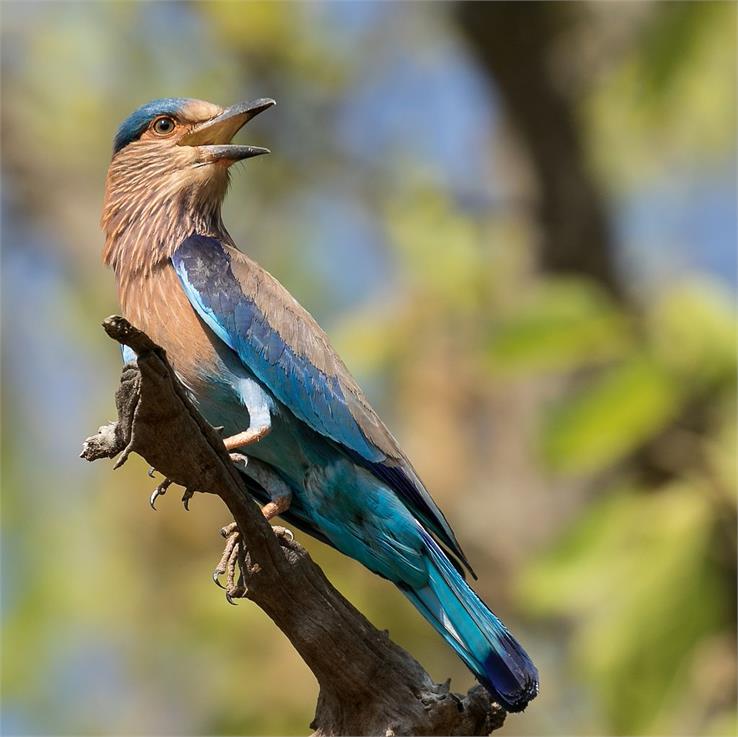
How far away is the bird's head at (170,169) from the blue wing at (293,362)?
Answer: 1.19ft

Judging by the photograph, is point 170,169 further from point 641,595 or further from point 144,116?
point 641,595

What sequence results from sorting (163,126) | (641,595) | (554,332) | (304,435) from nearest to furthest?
1. (304,435)
2. (163,126)
3. (641,595)
4. (554,332)

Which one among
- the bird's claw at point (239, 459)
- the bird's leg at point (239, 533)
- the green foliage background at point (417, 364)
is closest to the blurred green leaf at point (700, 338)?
the green foliage background at point (417, 364)

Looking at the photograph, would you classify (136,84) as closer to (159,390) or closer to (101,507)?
(101,507)

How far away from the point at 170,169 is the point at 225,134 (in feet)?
1.00

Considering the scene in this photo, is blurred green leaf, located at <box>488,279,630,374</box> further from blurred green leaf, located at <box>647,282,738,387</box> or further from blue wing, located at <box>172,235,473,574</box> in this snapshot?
blue wing, located at <box>172,235,473,574</box>

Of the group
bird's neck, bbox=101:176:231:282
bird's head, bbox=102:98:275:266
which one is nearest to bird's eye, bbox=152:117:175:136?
bird's head, bbox=102:98:275:266

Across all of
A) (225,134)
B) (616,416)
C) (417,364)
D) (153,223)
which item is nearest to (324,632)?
(153,223)

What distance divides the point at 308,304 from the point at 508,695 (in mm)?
7901

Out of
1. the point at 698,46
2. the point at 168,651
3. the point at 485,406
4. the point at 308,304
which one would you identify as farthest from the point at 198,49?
the point at 698,46

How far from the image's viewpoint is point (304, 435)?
16.2 ft

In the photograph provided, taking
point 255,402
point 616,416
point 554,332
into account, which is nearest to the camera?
point 255,402

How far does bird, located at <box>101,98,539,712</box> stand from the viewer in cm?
475

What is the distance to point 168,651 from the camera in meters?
11.1
